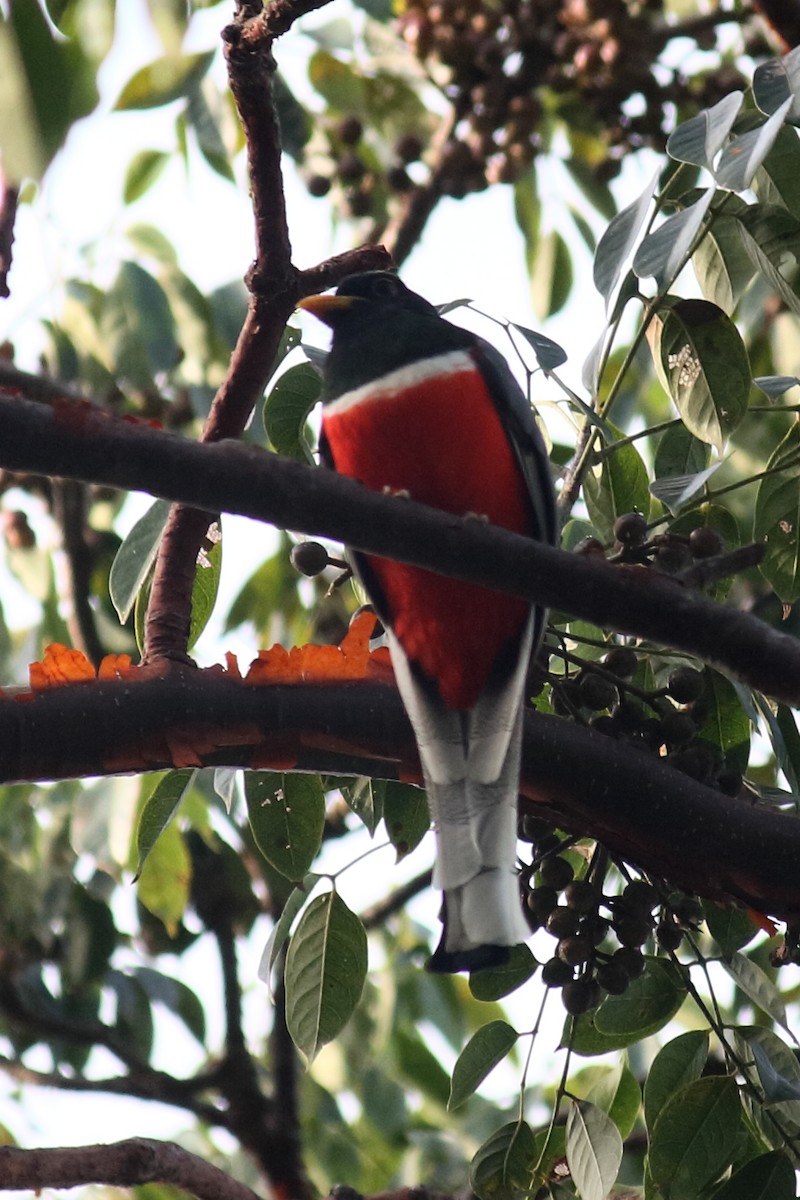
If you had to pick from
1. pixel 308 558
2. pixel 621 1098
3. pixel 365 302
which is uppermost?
pixel 365 302

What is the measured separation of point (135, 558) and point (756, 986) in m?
1.20

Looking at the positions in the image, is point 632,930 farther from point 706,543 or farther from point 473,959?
point 706,543

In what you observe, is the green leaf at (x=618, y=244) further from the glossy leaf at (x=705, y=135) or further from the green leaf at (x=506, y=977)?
the green leaf at (x=506, y=977)

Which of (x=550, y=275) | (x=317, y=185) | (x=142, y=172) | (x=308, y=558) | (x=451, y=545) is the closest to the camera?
(x=451, y=545)

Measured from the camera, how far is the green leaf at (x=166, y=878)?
134 inches

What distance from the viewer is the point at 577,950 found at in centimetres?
218

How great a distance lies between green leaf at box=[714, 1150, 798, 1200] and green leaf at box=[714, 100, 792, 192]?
1325 mm

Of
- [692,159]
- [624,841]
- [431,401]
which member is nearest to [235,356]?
[431,401]

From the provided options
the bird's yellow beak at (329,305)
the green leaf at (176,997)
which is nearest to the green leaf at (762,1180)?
the bird's yellow beak at (329,305)

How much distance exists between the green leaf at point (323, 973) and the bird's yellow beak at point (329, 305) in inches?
56.3

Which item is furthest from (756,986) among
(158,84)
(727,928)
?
(158,84)

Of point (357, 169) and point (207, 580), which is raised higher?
point (357, 169)

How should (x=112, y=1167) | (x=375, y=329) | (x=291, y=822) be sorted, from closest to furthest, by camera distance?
(x=112, y=1167) → (x=291, y=822) → (x=375, y=329)

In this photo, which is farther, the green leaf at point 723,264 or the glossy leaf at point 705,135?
the green leaf at point 723,264
